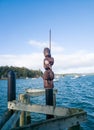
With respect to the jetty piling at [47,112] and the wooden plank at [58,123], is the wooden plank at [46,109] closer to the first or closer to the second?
the jetty piling at [47,112]

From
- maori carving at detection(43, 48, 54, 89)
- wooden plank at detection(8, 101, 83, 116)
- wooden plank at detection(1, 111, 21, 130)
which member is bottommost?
wooden plank at detection(1, 111, 21, 130)

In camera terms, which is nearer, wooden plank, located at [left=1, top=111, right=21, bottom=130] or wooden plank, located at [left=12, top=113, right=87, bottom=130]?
wooden plank, located at [left=12, top=113, right=87, bottom=130]

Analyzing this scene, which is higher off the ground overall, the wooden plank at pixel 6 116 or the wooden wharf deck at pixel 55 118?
the wooden wharf deck at pixel 55 118

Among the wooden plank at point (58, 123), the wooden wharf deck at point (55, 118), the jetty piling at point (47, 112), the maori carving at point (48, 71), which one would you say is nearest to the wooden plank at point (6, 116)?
the jetty piling at point (47, 112)

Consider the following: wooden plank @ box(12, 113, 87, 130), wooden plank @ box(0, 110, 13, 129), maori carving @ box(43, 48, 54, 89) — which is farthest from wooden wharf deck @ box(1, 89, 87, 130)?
maori carving @ box(43, 48, 54, 89)

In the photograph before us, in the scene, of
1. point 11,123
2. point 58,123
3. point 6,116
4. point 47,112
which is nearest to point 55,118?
point 58,123

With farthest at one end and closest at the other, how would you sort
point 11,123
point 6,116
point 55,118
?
point 6,116 < point 11,123 < point 55,118

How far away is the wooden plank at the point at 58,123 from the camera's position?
3.84 m

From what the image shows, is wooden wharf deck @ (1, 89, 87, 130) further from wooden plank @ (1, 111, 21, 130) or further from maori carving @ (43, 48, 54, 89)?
maori carving @ (43, 48, 54, 89)

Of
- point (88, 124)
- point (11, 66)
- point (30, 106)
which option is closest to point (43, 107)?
point (30, 106)

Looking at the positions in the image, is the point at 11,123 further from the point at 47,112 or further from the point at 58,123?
the point at 58,123

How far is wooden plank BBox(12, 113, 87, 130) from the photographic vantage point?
3841 millimetres

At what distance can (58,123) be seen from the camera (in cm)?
416

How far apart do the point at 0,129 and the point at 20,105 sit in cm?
112
